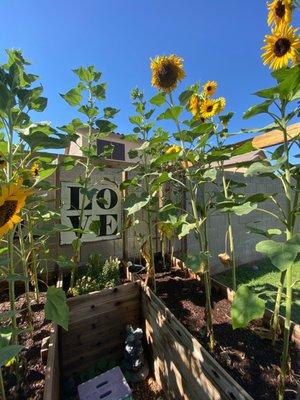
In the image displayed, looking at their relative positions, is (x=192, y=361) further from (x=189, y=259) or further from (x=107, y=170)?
(x=107, y=170)

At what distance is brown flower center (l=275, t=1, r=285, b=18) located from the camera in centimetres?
93

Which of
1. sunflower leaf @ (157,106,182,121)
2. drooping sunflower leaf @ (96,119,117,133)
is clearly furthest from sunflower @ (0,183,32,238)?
drooping sunflower leaf @ (96,119,117,133)

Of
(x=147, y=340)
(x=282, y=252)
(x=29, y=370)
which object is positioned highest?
(x=282, y=252)

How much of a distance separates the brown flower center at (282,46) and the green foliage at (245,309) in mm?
921

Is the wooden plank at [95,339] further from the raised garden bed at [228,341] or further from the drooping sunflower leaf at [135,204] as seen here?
the drooping sunflower leaf at [135,204]

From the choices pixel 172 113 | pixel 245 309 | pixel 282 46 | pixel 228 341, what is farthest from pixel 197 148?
pixel 228 341

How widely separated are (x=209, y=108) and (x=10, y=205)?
127cm

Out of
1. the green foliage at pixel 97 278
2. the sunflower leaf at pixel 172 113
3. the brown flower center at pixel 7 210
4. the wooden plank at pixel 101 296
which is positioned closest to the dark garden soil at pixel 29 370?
the wooden plank at pixel 101 296

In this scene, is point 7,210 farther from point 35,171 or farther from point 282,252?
point 35,171

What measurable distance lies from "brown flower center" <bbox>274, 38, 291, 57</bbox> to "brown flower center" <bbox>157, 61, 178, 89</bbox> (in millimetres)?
503

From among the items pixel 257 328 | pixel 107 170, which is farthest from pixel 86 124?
pixel 257 328

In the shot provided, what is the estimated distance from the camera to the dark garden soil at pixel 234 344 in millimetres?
1105

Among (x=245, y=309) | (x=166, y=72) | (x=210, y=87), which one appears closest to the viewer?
(x=245, y=309)

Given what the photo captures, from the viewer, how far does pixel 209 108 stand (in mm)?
1531
